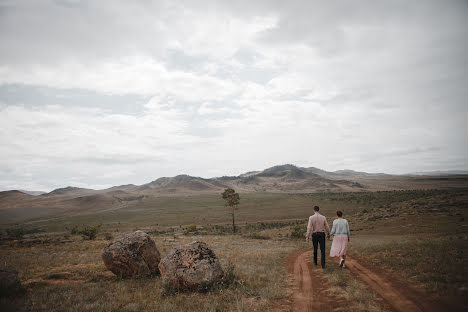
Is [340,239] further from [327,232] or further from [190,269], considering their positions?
[190,269]

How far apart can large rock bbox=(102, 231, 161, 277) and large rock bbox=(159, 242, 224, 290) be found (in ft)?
7.75

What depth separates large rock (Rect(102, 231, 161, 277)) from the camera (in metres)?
10.7

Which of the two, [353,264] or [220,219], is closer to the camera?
[353,264]

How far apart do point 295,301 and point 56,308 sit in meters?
7.49

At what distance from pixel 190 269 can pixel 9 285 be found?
6.50 m

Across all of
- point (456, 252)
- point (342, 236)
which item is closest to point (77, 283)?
point (342, 236)

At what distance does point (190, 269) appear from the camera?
850 centimetres

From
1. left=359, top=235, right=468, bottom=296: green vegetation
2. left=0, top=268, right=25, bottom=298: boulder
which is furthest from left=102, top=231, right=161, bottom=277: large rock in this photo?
left=359, top=235, right=468, bottom=296: green vegetation

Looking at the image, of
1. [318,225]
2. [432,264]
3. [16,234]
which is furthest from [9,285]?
[16,234]

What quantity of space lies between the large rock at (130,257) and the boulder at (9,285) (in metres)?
2.97

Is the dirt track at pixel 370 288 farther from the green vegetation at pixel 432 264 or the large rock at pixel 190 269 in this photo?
the large rock at pixel 190 269

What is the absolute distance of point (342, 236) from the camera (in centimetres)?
1039

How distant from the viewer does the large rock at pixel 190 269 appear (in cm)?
830

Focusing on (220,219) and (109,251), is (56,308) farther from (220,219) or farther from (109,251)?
(220,219)
